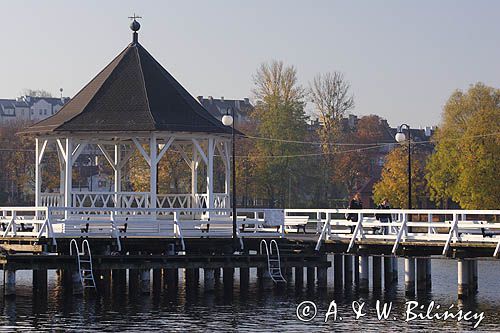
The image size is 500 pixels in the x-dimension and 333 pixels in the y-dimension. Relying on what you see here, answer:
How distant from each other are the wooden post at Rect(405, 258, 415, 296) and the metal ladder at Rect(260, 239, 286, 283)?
3.93 m

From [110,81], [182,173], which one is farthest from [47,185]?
[110,81]

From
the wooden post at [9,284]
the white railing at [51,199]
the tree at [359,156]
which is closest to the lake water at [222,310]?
the wooden post at [9,284]

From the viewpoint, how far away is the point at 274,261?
42.5m

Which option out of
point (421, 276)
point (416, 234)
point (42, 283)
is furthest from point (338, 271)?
point (42, 283)

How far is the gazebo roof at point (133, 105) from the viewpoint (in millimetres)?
45875

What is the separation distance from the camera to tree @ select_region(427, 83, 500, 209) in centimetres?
8400

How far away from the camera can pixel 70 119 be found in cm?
4650

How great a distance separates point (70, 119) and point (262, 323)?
14.2 metres

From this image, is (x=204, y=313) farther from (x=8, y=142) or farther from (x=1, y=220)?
(x=8, y=142)

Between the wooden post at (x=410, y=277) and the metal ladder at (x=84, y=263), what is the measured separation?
9975mm

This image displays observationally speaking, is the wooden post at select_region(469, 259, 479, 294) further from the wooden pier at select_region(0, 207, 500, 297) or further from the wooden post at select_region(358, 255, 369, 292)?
the wooden post at select_region(358, 255, 369, 292)

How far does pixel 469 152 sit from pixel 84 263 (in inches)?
1965

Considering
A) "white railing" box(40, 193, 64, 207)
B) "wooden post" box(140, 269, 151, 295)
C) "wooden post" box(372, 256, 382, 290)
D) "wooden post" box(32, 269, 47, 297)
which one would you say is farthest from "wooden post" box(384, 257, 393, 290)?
"wooden post" box(32, 269, 47, 297)

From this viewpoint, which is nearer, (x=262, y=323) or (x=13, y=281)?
(x=262, y=323)
